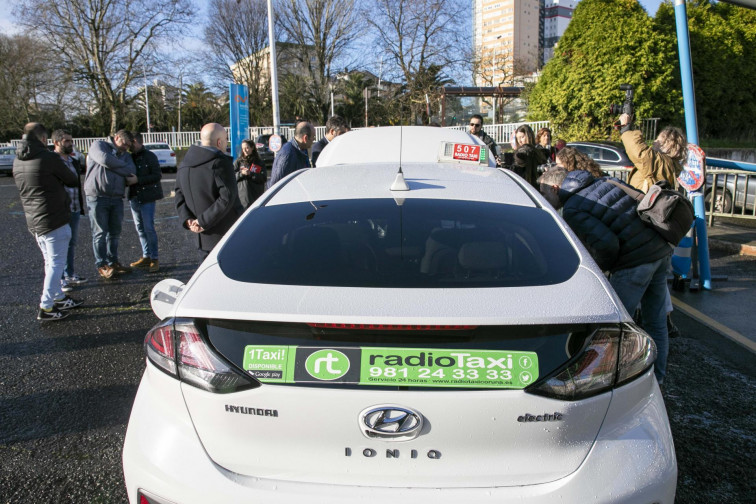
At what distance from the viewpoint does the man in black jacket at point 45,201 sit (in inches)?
213

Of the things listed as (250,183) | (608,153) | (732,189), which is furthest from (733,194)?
(250,183)

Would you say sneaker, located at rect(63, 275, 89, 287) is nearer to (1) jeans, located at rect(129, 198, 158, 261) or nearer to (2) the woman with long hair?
(1) jeans, located at rect(129, 198, 158, 261)

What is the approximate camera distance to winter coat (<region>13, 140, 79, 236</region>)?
541 cm

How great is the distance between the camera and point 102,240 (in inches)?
277

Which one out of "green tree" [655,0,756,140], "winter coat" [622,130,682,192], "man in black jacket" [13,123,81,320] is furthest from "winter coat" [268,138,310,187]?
"green tree" [655,0,756,140]

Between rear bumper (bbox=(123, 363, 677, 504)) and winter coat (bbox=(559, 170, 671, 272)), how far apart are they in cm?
157

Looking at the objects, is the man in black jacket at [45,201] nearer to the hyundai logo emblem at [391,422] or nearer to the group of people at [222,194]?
the group of people at [222,194]

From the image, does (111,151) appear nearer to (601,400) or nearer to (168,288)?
(168,288)

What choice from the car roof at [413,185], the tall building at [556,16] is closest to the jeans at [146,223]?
the car roof at [413,185]

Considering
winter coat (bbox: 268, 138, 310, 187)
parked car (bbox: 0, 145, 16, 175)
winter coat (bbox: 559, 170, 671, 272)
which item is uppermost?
parked car (bbox: 0, 145, 16, 175)

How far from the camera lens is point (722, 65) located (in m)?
19.3

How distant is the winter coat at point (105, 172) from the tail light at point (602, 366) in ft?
21.0

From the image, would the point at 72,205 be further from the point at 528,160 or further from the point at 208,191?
the point at 528,160

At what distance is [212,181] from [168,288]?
266 centimetres
